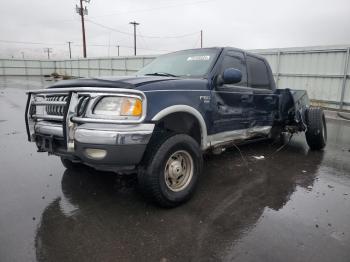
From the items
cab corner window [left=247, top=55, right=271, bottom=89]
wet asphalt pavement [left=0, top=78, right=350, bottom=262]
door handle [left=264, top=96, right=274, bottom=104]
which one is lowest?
wet asphalt pavement [left=0, top=78, right=350, bottom=262]

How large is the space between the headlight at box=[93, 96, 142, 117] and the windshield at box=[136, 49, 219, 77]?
1.41 metres

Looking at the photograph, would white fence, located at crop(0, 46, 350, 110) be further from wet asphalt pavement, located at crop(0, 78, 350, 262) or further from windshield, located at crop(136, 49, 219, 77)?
wet asphalt pavement, located at crop(0, 78, 350, 262)

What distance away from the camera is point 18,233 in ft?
8.55

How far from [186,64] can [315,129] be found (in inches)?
117

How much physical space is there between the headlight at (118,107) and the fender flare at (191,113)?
211mm

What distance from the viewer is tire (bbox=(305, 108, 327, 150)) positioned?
545cm

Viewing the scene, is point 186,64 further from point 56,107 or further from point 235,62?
point 56,107

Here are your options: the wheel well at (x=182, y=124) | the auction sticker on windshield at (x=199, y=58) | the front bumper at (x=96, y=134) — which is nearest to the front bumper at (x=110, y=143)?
the front bumper at (x=96, y=134)

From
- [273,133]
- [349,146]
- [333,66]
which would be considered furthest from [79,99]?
[333,66]

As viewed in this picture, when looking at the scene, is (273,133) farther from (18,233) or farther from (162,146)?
(18,233)

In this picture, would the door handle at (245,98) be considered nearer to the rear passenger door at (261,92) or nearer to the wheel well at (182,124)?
the rear passenger door at (261,92)

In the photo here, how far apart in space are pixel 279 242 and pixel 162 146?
4.66ft

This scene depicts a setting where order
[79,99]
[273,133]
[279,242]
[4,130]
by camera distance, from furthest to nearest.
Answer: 1. [4,130]
2. [273,133]
3. [79,99]
4. [279,242]

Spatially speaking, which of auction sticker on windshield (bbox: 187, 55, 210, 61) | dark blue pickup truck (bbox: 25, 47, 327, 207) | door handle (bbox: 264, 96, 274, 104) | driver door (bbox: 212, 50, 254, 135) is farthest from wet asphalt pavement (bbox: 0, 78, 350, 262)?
auction sticker on windshield (bbox: 187, 55, 210, 61)
